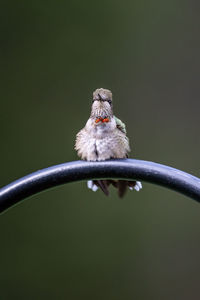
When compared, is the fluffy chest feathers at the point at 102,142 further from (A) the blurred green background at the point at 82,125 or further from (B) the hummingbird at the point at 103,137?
(A) the blurred green background at the point at 82,125

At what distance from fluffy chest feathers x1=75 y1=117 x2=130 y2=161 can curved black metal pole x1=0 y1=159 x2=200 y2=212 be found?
0.29 m

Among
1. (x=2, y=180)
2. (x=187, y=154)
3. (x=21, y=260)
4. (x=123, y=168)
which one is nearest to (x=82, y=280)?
(x=21, y=260)

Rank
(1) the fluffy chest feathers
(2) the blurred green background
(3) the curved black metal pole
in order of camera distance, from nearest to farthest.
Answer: (3) the curved black metal pole, (1) the fluffy chest feathers, (2) the blurred green background

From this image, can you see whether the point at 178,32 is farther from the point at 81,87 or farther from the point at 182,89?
the point at 81,87

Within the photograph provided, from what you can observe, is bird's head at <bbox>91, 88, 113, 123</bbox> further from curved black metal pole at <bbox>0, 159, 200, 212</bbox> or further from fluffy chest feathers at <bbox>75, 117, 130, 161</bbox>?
curved black metal pole at <bbox>0, 159, 200, 212</bbox>

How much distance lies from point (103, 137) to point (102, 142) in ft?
0.11

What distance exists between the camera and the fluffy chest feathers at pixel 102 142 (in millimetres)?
1313

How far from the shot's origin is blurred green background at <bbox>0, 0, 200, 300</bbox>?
2717mm

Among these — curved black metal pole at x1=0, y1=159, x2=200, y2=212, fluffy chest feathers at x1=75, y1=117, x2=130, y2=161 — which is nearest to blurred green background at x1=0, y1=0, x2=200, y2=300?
fluffy chest feathers at x1=75, y1=117, x2=130, y2=161

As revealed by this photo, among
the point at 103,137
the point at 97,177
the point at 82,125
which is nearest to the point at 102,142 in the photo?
the point at 103,137

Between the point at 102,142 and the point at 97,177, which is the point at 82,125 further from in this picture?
the point at 97,177

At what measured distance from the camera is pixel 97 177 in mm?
1002

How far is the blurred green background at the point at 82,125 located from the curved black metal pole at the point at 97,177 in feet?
5.74

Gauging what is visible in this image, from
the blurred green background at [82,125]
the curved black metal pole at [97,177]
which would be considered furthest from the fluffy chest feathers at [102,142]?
the blurred green background at [82,125]
